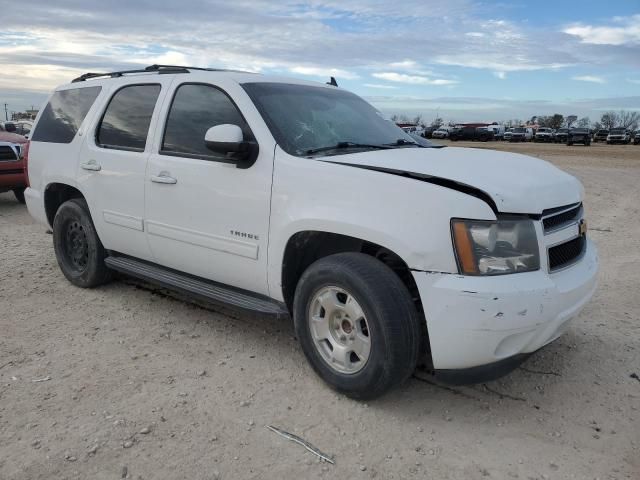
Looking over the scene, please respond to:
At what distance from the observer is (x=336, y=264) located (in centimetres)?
318

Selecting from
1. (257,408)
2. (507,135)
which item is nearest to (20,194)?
(257,408)

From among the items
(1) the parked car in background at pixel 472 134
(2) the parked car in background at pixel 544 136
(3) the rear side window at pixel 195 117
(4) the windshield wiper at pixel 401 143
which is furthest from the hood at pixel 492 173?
(2) the parked car in background at pixel 544 136

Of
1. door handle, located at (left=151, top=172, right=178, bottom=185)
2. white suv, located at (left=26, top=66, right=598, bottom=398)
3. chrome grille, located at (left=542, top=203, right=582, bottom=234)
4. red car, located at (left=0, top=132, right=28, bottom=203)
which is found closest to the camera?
white suv, located at (left=26, top=66, right=598, bottom=398)

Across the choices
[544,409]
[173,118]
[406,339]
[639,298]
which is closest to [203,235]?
[173,118]

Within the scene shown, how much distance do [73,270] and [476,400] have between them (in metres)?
3.85

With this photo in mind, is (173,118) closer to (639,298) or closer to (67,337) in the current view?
(67,337)

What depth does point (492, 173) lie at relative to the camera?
310cm

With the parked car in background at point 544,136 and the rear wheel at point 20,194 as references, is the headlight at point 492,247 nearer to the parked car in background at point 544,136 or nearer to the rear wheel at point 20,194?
the rear wheel at point 20,194

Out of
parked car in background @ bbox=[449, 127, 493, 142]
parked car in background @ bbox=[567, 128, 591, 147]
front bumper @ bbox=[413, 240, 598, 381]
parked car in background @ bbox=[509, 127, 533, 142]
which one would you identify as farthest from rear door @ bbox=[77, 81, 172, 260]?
parked car in background @ bbox=[509, 127, 533, 142]

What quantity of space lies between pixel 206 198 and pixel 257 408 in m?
1.43

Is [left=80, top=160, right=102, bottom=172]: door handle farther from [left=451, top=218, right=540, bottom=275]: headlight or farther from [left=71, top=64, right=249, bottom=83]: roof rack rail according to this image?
[left=451, top=218, right=540, bottom=275]: headlight

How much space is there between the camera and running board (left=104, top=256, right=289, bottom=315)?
3.63m

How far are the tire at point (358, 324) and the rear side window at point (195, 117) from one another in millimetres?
1185

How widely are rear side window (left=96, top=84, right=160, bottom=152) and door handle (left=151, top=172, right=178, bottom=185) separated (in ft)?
1.12
